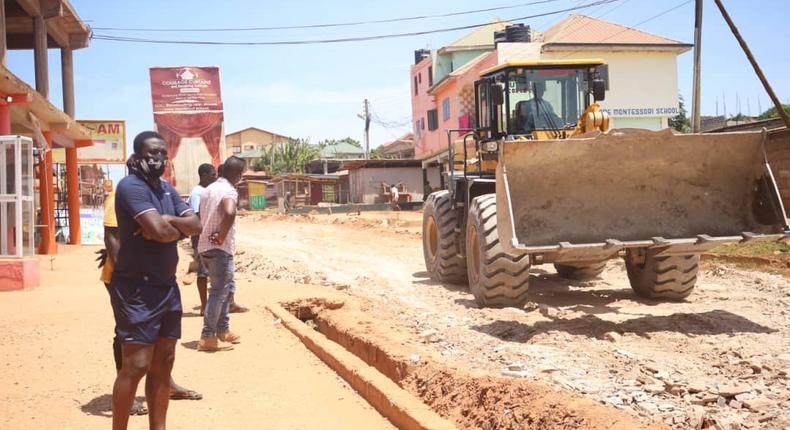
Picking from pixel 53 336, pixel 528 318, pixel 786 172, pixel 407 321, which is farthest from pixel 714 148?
pixel 786 172

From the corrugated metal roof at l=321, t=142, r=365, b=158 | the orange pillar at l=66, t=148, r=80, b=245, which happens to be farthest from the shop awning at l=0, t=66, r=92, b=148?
the corrugated metal roof at l=321, t=142, r=365, b=158

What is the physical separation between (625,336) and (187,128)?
34.4ft

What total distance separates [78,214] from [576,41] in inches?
833

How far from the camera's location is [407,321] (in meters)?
8.21

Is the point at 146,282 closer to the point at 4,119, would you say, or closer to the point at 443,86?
the point at 4,119

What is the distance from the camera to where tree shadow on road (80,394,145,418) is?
4.93m

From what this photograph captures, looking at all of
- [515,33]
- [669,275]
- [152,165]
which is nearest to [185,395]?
[152,165]

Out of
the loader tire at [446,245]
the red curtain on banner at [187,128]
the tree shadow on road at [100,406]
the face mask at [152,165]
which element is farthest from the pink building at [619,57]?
the face mask at [152,165]

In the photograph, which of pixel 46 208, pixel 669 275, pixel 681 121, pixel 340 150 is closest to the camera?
pixel 669 275

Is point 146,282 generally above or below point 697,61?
below

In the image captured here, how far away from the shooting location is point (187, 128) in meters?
14.9

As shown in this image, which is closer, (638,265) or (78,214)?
(638,265)

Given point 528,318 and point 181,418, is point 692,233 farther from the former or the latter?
point 181,418

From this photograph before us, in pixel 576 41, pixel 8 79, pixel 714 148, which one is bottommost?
pixel 714 148
